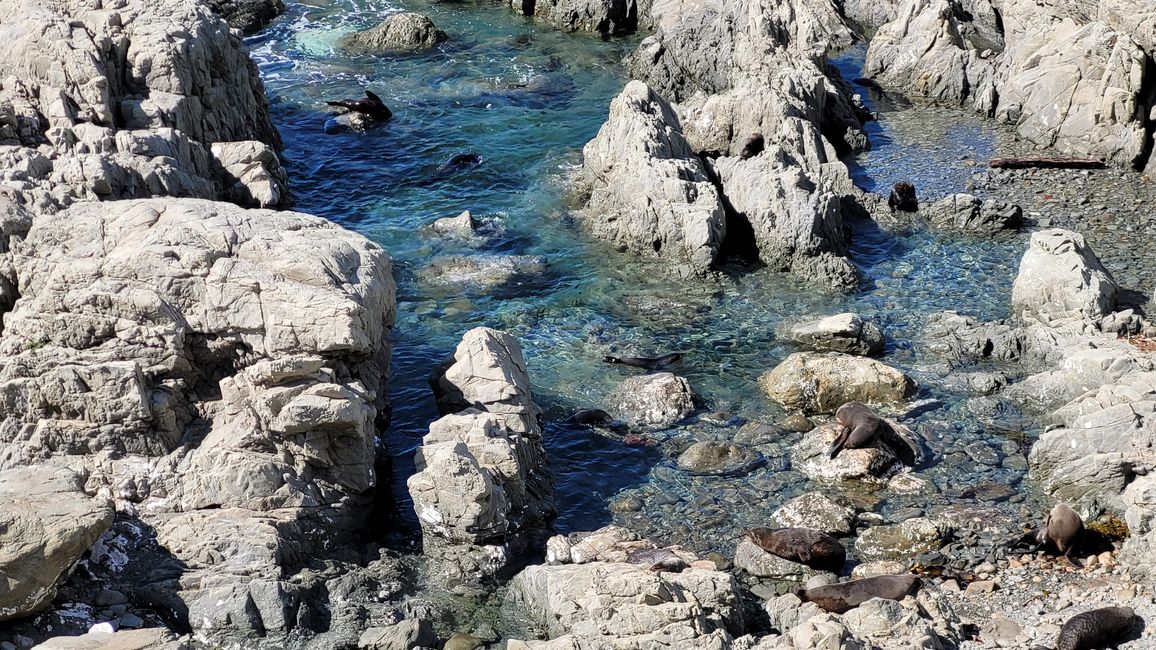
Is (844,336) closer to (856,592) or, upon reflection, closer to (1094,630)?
(856,592)

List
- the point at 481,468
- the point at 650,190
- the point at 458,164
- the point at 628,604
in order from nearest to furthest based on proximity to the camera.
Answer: the point at 628,604, the point at 481,468, the point at 650,190, the point at 458,164


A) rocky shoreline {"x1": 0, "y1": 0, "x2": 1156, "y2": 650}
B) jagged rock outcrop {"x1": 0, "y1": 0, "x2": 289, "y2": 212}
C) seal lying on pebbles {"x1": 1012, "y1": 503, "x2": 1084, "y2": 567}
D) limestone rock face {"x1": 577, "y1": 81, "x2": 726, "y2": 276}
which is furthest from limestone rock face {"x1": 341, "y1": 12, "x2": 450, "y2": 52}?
seal lying on pebbles {"x1": 1012, "y1": 503, "x2": 1084, "y2": 567}

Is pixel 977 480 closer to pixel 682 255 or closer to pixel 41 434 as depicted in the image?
pixel 682 255

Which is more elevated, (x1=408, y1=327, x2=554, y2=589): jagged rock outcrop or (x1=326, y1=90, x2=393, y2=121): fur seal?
(x1=326, y1=90, x2=393, y2=121): fur seal

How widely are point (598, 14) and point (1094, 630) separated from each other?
91.4ft

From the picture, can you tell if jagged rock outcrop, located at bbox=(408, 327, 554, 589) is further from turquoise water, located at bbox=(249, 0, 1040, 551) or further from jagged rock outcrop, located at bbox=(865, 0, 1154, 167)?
jagged rock outcrop, located at bbox=(865, 0, 1154, 167)

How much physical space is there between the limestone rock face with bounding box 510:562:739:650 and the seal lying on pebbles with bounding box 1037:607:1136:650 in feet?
12.6

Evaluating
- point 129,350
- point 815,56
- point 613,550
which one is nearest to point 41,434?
point 129,350

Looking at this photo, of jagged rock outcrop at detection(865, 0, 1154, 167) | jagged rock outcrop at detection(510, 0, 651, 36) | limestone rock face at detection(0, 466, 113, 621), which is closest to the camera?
limestone rock face at detection(0, 466, 113, 621)

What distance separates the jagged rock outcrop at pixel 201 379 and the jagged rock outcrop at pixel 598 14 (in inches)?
887

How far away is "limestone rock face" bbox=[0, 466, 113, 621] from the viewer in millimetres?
12898

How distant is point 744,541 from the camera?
1593cm

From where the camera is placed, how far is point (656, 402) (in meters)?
19.1

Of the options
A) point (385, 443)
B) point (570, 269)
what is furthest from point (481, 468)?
point (570, 269)
